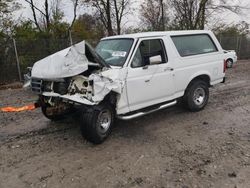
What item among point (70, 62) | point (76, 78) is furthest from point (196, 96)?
point (70, 62)

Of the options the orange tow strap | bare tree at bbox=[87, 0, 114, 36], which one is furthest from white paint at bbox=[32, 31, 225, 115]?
bare tree at bbox=[87, 0, 114, 36]

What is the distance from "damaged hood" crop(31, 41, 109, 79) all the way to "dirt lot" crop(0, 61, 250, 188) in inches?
53.7

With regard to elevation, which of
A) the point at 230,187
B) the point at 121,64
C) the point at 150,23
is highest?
the point at 150,23

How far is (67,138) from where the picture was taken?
523cm

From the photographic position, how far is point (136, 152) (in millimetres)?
4578

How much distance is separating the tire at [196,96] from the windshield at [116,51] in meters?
2.09

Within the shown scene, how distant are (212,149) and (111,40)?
3262 mm

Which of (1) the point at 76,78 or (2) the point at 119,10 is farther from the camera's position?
(2) the point at 119,10

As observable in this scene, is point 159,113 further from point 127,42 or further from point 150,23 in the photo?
point 150,23

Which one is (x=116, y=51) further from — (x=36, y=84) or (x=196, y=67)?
(x=196, y=67)

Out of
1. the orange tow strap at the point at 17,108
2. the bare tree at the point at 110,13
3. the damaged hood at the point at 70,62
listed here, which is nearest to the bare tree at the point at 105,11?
the bare tree at the point at 110,13

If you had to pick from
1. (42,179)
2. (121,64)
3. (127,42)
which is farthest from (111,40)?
(42,179)

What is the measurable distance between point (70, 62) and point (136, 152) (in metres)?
2.03

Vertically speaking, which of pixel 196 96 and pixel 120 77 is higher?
pixel 120 77
